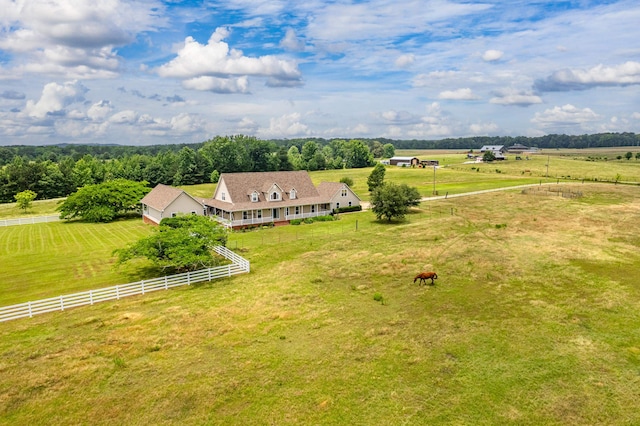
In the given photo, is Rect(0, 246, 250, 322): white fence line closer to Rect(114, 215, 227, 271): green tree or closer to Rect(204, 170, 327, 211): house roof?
Rect(114, 215, 227, 271): green tree

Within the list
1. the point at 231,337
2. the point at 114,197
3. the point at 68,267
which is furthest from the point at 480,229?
the point at 114,197

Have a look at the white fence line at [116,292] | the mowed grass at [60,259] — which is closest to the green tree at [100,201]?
the mowed grass at [60,259]

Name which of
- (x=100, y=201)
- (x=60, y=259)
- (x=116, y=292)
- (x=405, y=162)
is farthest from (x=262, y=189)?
(x=405, y=162)

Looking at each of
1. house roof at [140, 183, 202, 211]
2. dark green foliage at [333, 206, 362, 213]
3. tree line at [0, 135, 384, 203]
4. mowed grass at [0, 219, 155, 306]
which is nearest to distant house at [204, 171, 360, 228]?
dark green foliage at [333, 206, 362, 213]

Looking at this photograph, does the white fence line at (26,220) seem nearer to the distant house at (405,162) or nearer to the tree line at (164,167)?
the tree line at (164,167)

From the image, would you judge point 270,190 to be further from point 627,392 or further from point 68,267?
point 627,392
